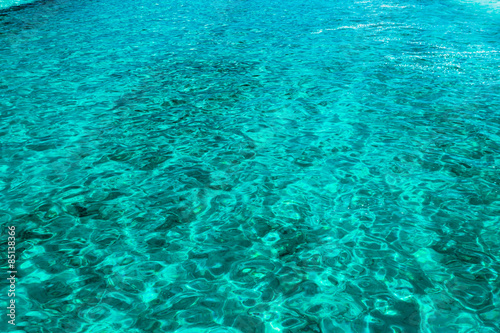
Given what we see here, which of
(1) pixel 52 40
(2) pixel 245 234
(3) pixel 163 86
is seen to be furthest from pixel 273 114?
(1) pixel 52 40

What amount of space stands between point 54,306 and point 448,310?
386 cm

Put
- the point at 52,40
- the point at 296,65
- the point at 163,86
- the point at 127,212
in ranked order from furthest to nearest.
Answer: the point at 52,40, the point at 296,65, the point at 163,86, the point at 127,212

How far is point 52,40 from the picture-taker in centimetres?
1284

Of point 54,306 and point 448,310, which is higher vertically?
point 54,306

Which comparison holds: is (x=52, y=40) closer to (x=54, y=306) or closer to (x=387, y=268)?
(x=54, y=306)

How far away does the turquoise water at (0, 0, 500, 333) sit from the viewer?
4152 millimetres

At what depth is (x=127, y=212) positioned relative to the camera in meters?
5.46

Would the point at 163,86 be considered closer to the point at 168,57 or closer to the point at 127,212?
the point at 168,57

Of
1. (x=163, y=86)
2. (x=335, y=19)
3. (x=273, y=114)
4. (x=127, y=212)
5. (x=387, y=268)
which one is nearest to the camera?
(x=387, y=268)

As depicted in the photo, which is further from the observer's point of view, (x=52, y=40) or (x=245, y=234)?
(x=52, y=40)

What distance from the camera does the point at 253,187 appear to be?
5.99m

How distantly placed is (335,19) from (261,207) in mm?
12164

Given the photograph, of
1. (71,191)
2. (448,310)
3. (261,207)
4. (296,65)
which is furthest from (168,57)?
(448,310)

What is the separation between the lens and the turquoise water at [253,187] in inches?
163
